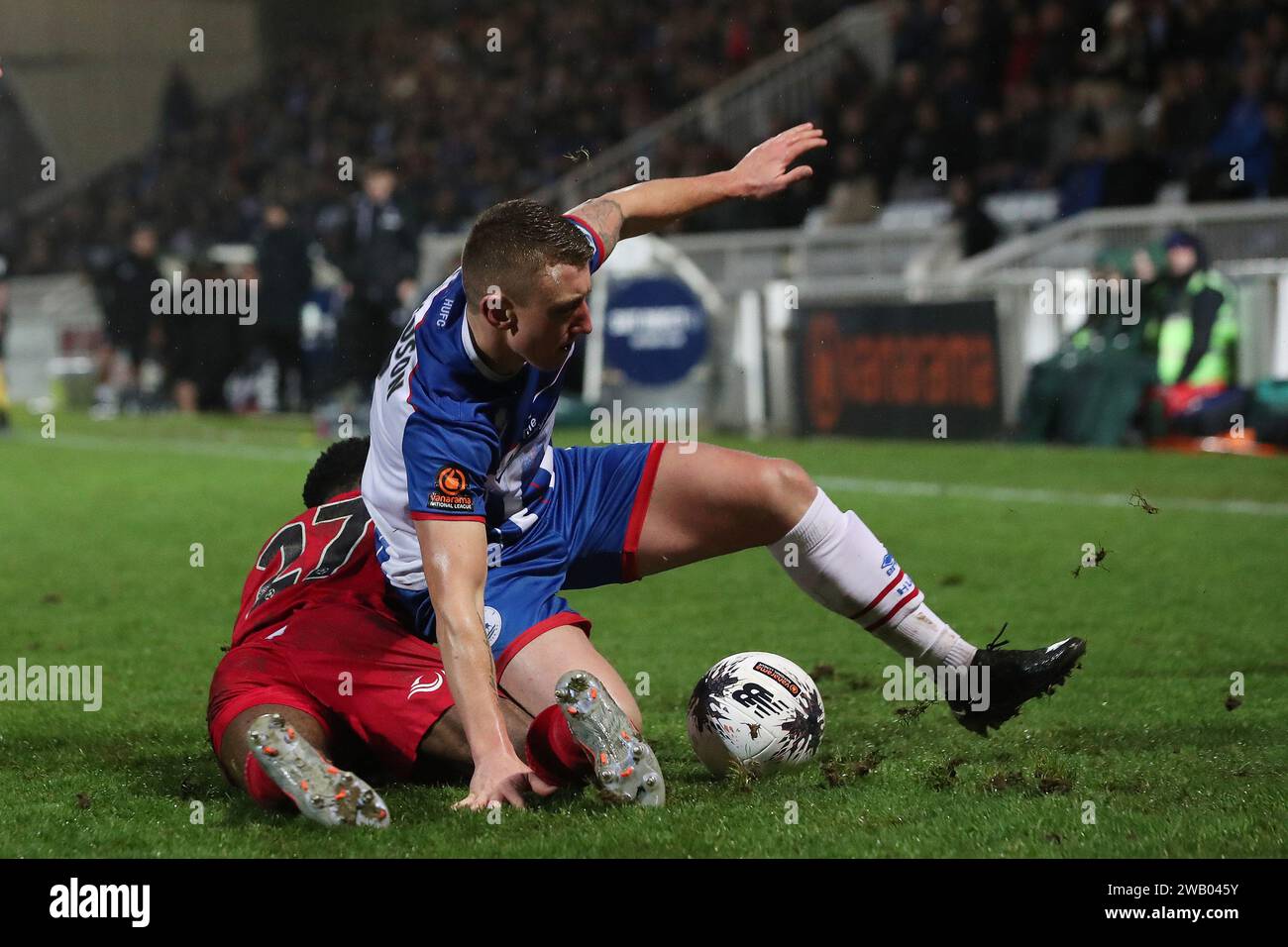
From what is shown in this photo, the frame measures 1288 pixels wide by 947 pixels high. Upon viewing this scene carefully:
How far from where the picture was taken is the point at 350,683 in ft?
14.0

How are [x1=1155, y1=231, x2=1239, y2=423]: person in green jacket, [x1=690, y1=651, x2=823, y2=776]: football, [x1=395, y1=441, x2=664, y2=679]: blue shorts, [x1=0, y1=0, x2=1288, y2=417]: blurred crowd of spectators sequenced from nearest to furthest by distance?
[x1=690, y1=651, x2=823, y2=776]: football
[x1=395, y1=441, x2=664, y2=679]: blue shorts
[x1=1155, y1=231, x2=1239, y2=423]: person in green jacket
[x1=0, y1=0, x2=1288, y2=417]: blurred crowd of spectators

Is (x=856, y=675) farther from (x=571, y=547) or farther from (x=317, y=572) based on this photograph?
(x=317, y=572)

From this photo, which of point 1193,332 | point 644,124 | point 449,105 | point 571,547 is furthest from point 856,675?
point 644,124

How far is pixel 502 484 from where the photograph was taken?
4.45m

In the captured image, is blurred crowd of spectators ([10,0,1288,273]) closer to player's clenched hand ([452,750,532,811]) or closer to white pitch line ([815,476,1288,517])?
white pitch line ([815,476,1288,517])

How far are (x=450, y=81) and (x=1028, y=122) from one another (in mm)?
7189

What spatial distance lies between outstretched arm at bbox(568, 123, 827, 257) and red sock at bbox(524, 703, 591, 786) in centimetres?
133

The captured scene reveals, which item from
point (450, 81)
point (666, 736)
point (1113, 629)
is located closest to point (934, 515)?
point (1113, 629)

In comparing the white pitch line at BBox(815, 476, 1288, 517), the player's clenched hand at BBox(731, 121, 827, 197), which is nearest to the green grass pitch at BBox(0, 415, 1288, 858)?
the white pitch line at BBox(815, 476, 1288, 517)

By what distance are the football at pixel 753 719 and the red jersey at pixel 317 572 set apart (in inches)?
35.1

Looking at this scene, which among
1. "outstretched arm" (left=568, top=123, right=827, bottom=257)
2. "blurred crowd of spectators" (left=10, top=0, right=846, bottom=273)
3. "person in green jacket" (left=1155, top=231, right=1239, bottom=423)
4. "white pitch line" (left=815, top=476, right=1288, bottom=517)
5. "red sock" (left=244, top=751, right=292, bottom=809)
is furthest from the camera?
"blurred crowd of spectators" (left=10, top=0, right=846, bottom=273)

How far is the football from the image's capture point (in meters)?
4.14

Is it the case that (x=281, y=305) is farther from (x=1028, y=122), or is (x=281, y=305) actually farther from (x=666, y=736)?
(x=666, y=736)
